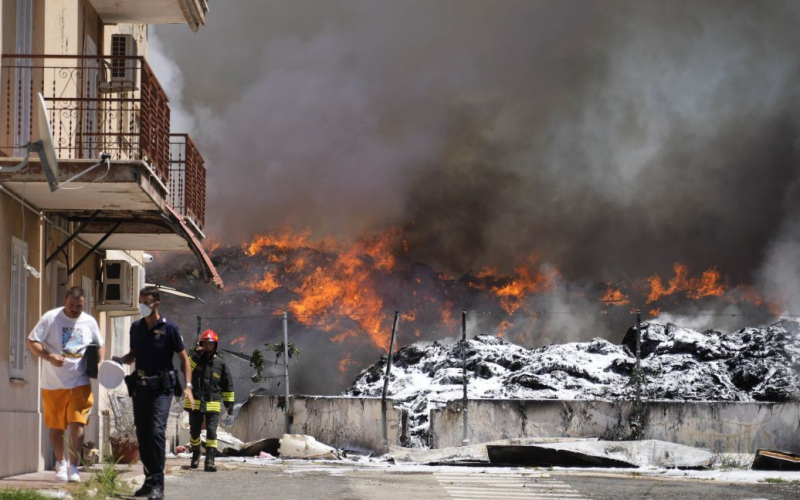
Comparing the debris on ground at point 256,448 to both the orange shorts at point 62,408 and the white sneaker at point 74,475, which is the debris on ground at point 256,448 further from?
the orange shorts at point 62,408

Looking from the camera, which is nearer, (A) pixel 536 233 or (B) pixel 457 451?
(B) pixel 457 451

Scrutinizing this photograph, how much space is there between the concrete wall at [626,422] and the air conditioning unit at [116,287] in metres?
6.13

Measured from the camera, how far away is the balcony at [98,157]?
A: 41.3ft

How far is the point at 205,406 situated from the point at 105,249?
174 inches

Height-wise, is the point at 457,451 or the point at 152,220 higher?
the point at 152,220

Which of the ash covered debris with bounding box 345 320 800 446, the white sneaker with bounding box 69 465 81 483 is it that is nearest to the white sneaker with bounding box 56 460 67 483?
the white sneaker with bounding box 69 465 81 483

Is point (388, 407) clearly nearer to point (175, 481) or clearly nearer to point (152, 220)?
point (152, 220)

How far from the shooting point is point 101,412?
16922mm

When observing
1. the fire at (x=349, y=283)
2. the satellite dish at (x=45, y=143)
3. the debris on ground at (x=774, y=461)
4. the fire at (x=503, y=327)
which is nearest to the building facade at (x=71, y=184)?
the satellite dish at (x=45, y=143)

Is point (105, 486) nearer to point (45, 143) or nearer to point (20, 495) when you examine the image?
point (20, 495)

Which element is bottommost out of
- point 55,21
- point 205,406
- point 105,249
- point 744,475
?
point 744,475

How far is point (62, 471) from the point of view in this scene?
33.7 ft

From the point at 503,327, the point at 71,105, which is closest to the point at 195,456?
the point at 71,105

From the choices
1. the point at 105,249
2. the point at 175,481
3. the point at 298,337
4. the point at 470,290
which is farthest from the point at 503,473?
the point at 470,290
